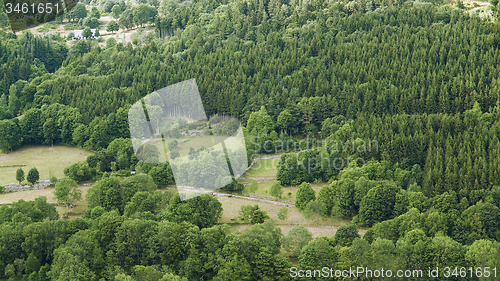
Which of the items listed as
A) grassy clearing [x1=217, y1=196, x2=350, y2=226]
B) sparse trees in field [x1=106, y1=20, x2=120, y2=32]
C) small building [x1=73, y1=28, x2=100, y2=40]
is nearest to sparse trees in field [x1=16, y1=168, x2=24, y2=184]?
grassy clearing [x1=217, y1=196, x2=350, y2=226]

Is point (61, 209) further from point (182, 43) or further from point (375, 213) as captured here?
point (182, 43)

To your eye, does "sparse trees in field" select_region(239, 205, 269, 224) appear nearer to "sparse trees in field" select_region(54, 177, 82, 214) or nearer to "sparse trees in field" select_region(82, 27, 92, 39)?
"sparse trees in field" select_region(54, 177, 82, 214)

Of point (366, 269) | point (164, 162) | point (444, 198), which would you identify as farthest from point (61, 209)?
point (444, 198)

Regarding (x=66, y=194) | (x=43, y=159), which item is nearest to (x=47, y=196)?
(x=66, y=194)

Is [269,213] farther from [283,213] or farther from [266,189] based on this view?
[266,189]

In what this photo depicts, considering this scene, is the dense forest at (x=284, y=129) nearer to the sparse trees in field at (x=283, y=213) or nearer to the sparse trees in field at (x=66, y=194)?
the sparse trees in field at (x=66, y=194)

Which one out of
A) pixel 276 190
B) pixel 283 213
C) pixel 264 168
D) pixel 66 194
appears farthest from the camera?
pixel 264 168
